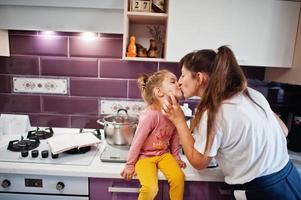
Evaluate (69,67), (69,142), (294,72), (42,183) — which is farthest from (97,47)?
(294,72)

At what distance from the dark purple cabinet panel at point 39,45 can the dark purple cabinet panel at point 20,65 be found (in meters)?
0.04

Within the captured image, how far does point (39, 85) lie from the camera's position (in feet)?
5.10

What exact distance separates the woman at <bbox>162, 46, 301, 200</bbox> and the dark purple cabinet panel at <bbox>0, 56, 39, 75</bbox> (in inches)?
42.5

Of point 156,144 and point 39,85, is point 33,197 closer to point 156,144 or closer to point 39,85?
point 156,144

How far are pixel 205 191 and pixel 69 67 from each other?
111 cm

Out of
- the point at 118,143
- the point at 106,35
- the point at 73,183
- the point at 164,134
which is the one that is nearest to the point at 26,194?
the point at 73,183

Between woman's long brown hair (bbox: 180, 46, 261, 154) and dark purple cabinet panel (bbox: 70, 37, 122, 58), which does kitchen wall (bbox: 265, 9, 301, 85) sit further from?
dark purple cabinet panel (bbox: 70, 37, 122, 58)

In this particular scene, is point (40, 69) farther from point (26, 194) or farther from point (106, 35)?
point (26, 194)

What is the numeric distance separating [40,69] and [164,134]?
3.18 ft

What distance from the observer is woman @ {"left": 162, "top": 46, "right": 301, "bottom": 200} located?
869 mm

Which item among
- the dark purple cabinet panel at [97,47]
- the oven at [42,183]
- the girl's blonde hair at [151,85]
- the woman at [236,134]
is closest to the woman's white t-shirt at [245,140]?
the woman at [236,134]

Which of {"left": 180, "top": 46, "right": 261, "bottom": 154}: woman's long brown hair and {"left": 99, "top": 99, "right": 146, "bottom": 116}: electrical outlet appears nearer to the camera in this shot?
{"left": 180, "top": 46, "right": 261, "bottom": 154}: woman's long brown hair

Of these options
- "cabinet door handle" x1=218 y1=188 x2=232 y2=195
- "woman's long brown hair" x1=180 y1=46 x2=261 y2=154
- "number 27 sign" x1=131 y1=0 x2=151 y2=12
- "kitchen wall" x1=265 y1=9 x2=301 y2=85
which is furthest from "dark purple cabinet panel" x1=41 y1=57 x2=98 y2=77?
"kitchen wall" x1=265 y1=9 x2=301 y2=85

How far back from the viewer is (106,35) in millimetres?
Answer: 1489
